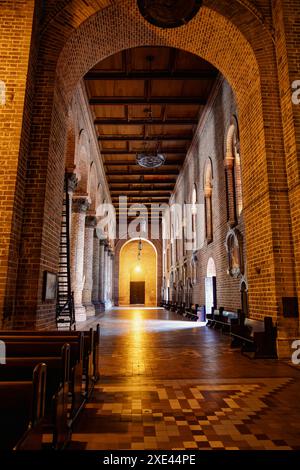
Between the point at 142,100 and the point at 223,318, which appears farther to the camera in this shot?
the point at 142,100

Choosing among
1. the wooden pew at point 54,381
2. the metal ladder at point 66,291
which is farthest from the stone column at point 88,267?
the wooden pew at point 54,381

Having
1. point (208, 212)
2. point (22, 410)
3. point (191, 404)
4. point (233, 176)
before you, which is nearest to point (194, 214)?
point (208, 212)

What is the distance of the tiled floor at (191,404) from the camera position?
8.77 feet

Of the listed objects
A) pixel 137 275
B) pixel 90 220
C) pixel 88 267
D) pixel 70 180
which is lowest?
pixel 88 267

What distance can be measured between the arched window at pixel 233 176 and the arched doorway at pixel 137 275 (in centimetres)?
2391

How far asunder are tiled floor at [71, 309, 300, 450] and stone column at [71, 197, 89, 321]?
22.5 feet

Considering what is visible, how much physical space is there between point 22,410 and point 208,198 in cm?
1268

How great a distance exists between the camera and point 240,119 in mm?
7941

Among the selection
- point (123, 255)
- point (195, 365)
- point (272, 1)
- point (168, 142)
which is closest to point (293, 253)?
point (195, 365)

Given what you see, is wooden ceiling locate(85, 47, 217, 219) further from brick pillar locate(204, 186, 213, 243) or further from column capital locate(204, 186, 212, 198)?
brick pillar locate(204, 186, 213, 243)

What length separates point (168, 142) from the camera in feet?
57.0

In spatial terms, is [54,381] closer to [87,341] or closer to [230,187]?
[87,341]

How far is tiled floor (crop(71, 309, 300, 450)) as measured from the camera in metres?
2.67

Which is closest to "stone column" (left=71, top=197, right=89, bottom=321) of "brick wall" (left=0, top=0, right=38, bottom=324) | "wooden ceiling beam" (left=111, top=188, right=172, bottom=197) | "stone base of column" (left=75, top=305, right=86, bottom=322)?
"stone base of column" (left=75, top=305, right=86, bottom=322)
